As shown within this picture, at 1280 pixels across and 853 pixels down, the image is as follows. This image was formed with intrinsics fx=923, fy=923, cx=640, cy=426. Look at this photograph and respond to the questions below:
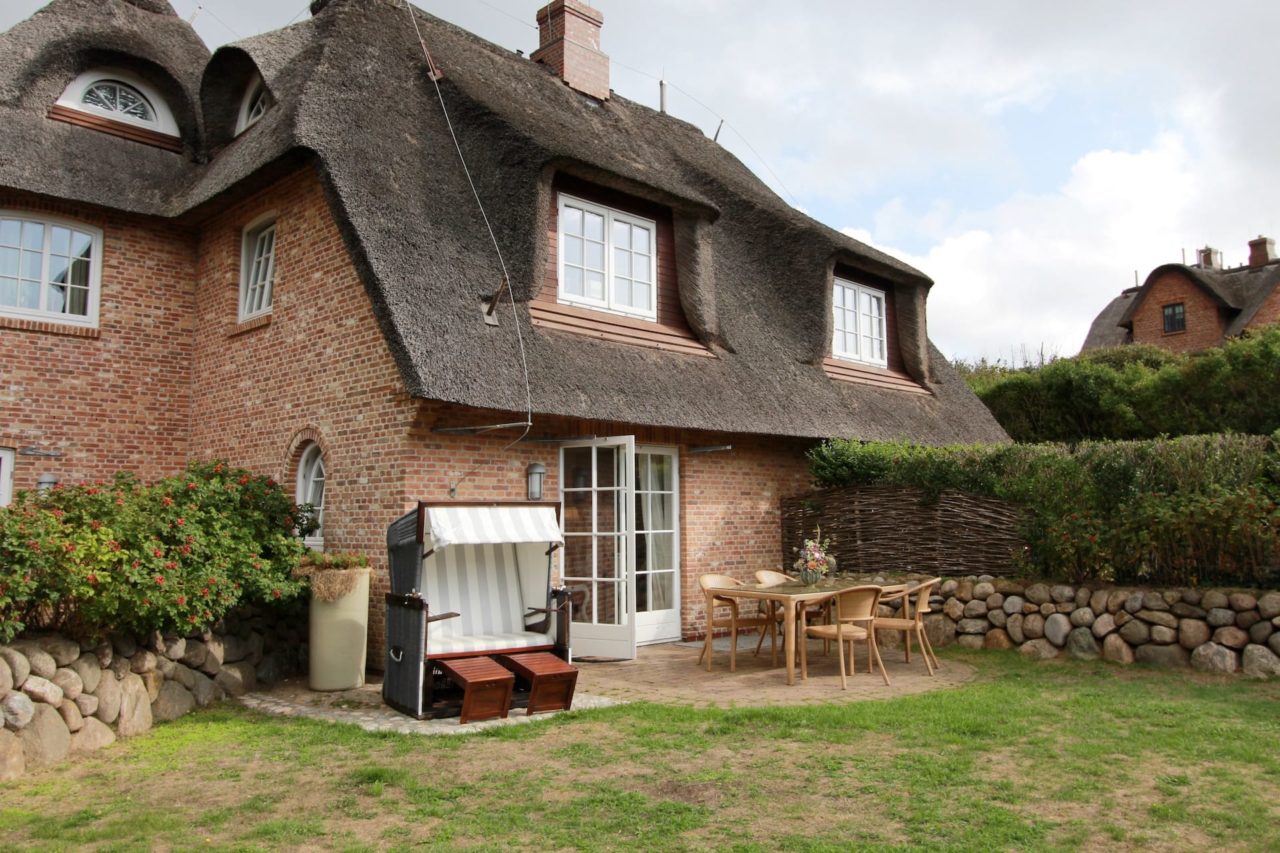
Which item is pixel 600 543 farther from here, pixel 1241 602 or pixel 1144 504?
pixel 1241 602

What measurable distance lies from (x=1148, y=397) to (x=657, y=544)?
12073mm

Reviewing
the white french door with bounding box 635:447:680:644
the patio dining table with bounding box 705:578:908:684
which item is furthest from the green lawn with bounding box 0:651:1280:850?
the white french door with bounding box 635:447:680:644

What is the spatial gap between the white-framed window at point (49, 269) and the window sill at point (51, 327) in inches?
3.1

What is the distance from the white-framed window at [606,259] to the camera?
33.6ft

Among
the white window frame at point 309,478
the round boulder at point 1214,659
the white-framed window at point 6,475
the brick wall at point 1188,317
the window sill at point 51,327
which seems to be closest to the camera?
the round boulder at point 1214,659

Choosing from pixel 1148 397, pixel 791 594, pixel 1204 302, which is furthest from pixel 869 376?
pixel 1204 302

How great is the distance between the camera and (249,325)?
10.4 m

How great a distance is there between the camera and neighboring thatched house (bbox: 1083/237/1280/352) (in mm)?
27875

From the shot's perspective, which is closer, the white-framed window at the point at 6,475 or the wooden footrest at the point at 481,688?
the wooden footrest at the point at 481,688

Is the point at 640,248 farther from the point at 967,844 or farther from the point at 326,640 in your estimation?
the point at 967,844

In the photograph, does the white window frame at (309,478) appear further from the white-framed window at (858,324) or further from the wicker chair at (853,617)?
the white-framed window at (858,324)

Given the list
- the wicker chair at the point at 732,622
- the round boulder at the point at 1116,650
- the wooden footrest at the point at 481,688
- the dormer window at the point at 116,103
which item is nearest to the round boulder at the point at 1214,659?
the round boulder at the point at 1116,650

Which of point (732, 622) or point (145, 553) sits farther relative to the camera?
point (732, 622)

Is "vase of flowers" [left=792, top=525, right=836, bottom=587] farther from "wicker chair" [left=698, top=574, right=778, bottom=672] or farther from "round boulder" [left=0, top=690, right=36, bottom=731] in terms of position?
"round boulder" [left=0, top=690, right=36, bottom=731]
